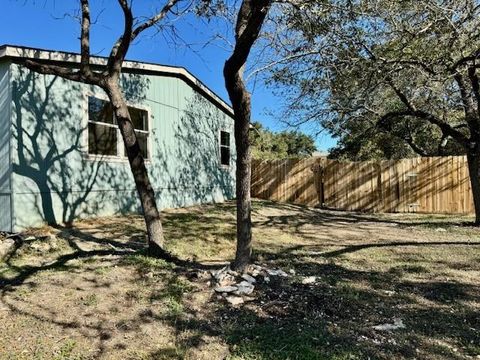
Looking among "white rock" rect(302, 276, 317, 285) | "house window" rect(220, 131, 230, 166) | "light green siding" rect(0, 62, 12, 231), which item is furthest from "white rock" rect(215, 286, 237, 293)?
"house window" rect(220, 131, 230, 166)

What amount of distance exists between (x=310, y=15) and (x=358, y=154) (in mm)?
18081

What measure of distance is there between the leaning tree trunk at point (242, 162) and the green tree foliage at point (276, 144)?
12612 mm

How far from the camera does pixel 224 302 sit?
4.55m

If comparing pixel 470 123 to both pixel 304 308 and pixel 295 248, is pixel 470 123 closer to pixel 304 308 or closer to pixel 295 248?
pixel 295 248

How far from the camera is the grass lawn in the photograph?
3525 millimetres

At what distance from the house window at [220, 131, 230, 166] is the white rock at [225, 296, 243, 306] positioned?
998 centimetres

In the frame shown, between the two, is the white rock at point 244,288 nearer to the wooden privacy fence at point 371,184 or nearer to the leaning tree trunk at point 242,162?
the leaning tree trunk at point 242,162

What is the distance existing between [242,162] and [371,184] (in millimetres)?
9966

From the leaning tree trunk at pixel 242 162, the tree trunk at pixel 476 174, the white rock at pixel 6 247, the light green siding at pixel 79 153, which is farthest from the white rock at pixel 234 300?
the tree trunk at pixel 476 174

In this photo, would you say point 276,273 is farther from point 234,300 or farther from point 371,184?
point 371,184

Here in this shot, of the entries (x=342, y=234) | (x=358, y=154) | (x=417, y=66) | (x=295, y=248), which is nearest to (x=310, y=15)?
(x=417, y=66)

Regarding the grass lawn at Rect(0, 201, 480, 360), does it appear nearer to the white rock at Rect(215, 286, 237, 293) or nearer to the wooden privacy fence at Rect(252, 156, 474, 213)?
the white rock at Rect(215, 286, 237, 293)

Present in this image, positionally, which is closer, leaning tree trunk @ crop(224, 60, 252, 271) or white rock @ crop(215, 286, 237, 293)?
white rock @ crop(215, 286, 237, 293)

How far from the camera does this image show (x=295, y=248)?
761cm
